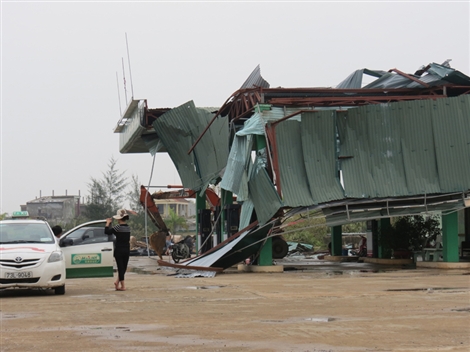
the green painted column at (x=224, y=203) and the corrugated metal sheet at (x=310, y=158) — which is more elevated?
the corrugated metal sheet at (x=310, y=158)

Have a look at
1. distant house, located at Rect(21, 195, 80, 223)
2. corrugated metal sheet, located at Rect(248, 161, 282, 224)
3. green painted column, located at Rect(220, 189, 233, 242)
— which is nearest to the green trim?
corrugated metal sheet, located at Rect(248, 161, 282, 224)

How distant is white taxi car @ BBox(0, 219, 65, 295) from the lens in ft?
52.4

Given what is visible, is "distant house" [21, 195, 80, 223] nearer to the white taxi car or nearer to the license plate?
the white taxi car

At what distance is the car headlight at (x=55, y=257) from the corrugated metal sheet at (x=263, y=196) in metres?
9.21

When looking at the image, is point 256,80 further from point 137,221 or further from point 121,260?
point 137,221

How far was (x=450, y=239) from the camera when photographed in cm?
2597

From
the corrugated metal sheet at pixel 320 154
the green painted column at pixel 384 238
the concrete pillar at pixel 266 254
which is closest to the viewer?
the corrugated metal sheet at pixel 320 154

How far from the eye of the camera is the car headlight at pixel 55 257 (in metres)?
16.4

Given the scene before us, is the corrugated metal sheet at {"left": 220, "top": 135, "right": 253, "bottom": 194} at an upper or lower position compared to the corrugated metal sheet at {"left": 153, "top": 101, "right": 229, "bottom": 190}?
lower

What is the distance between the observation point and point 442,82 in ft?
87.8

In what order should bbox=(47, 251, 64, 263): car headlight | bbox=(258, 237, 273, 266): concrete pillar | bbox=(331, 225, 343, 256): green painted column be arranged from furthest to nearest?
bbox=(331, 225, 343, 256): green painted column → bbox=(258, 237, 273, 266): concrete pillar → bbox=(47, 251, 64, 263): car headlight

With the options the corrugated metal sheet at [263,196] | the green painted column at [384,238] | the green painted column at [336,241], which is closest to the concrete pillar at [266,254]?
the corrugated metal sheet at [263,196]

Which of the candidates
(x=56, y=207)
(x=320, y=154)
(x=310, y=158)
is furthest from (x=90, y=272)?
(x=56, y=207)

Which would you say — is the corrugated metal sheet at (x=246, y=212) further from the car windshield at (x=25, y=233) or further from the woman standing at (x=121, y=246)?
the car windshield at (x=25, y=233)
